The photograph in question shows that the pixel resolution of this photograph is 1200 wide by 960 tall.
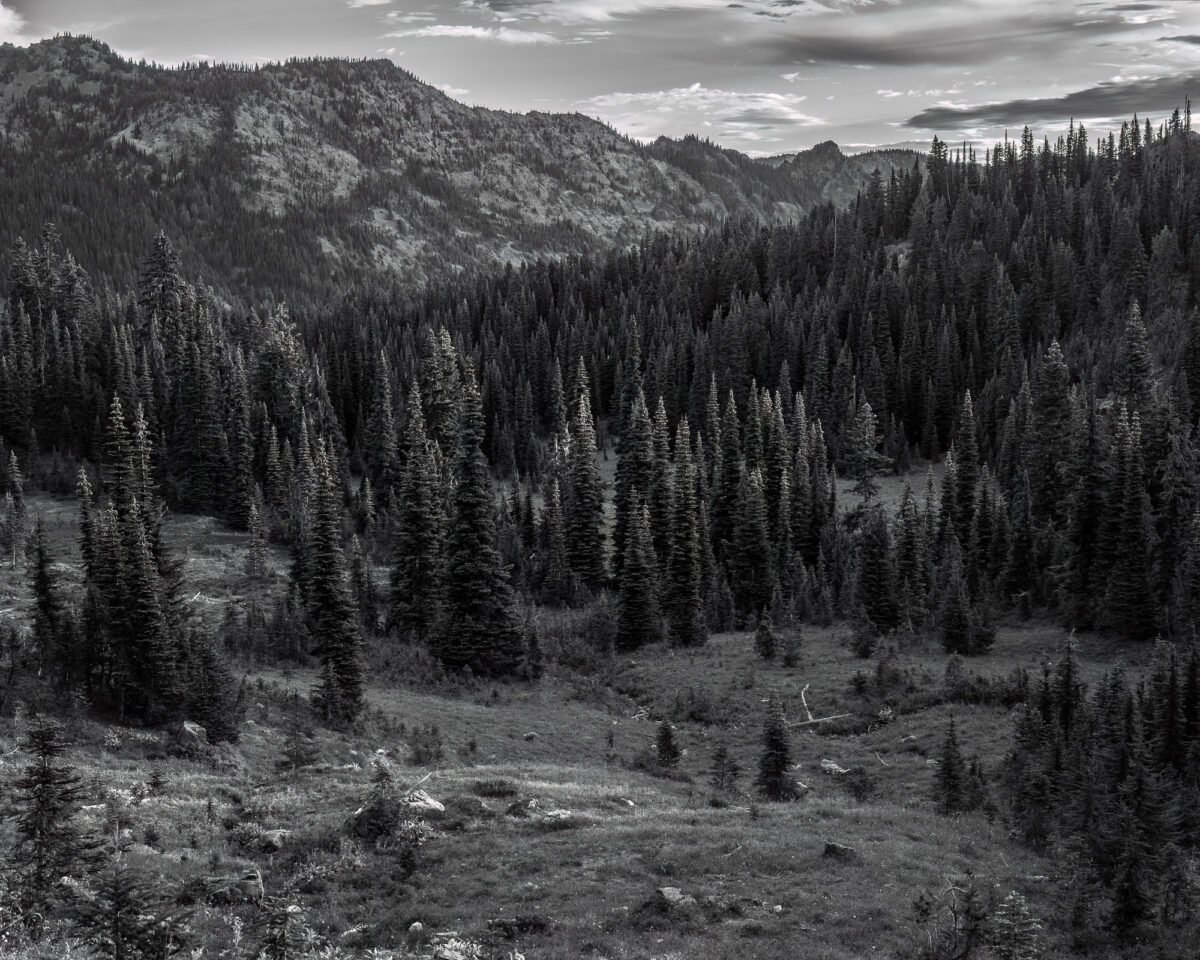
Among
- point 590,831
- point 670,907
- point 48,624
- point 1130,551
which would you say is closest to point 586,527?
point 1130,551

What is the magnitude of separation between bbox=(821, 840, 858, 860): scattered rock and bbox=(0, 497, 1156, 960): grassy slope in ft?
0.95

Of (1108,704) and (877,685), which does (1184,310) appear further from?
(1108,704)

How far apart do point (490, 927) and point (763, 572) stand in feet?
193

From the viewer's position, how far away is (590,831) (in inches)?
1045

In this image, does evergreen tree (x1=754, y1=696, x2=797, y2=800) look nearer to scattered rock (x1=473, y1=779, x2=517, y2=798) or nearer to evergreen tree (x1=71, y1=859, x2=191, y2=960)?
scattered rock (x1=473, y1=779, x2=517, y2=798)

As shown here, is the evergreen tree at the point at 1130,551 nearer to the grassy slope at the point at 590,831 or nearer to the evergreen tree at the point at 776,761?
the grassy slope at the point at 590,831

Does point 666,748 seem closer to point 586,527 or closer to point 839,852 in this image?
point 839,852

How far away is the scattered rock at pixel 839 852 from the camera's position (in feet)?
78.9

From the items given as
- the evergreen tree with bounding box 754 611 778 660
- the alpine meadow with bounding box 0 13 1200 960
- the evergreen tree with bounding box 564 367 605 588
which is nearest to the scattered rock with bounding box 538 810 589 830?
the alpine meadow with bounding box 0 13 1200 960

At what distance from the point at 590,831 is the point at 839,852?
694 cm

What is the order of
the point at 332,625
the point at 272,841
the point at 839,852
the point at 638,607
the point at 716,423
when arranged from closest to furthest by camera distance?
1. the point at 839,852
2. the point at 272,841
3. the point at 332,625
4. the point at 638,607
5. the point at 716,423

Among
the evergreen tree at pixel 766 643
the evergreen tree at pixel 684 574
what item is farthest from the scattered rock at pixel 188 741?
the evergreen tree at pixel 684 574

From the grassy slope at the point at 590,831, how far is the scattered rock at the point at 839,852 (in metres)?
0.29

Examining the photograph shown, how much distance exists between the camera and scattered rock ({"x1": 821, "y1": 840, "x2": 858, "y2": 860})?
2406 cm
